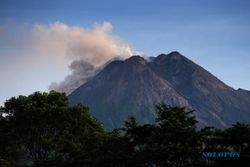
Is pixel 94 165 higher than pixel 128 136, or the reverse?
pixel 128 136

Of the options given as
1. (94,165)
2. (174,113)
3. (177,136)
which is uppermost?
(174,113)

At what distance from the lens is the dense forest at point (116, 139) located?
30234mm

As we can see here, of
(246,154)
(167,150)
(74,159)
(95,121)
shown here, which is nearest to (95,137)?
(74,159)

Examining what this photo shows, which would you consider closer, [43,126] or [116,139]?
[116,139]

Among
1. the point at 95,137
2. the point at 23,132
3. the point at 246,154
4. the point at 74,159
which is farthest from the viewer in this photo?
the point at 23,132

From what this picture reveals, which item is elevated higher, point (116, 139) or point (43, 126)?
point (43, 126)

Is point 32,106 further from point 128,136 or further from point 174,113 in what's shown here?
point 174,113

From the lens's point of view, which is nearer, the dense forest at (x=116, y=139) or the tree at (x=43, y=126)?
the dense forest at (x=116, y=139)

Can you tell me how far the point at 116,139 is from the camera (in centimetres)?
3431

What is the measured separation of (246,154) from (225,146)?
1.81 metres

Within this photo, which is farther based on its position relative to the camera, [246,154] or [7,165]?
[7,165]

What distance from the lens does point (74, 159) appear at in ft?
115

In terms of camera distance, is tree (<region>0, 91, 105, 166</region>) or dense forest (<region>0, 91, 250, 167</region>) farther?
tree (<region>0, 91, 105, 166</region>)

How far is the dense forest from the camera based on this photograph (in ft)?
99.2
